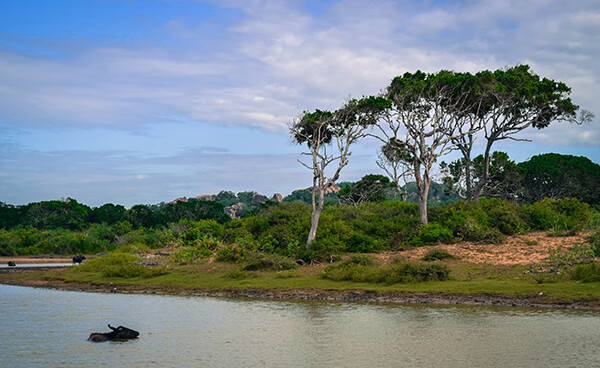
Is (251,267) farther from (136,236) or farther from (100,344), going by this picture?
(136,236)

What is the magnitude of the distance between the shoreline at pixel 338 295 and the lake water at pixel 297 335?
1085mm

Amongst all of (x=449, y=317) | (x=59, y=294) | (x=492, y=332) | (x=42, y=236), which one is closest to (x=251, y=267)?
(x=59, y=294)

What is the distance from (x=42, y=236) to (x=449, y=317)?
159ft

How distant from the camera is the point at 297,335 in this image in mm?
17984

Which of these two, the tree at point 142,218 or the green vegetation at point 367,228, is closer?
the green vegetation at point 367,228

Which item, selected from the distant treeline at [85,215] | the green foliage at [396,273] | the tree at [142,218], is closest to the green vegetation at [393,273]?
the green foliage at [396,273]

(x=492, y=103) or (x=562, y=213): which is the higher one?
(x=492, y=103)

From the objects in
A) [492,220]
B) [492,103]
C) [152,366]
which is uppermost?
[492,103]

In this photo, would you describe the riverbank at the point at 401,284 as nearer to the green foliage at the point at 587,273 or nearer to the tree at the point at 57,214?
the green foliage at the point at 587,273

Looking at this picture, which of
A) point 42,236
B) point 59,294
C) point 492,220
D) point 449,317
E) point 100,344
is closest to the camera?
point 100,344

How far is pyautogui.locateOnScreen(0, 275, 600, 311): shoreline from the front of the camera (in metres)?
22.6

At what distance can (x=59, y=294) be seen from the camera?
29016 millimetres

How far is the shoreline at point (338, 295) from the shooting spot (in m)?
22.6

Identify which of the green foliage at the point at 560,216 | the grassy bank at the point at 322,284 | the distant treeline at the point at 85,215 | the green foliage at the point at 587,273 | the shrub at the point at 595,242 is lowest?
the grassy bank at the point at 322,284
